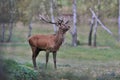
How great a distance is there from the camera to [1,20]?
4750mm

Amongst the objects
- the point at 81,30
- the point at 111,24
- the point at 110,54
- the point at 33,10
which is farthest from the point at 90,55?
the point at 111,24

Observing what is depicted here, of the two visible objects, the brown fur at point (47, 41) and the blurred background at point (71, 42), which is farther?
the brown fur at point (47, 41)

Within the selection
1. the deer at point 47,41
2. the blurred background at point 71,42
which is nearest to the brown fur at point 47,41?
the deer at point 47,41

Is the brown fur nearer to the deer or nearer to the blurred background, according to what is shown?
the deer

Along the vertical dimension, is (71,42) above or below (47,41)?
below

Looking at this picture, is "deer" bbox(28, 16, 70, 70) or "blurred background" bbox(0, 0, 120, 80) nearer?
"blurred background" bbox(0, 0, 120, 80)

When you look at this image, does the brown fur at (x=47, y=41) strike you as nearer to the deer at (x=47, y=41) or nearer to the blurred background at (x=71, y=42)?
the deer at (x=47, y=41)

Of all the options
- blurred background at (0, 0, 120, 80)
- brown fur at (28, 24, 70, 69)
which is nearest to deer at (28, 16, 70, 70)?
brown fur at (28, 24, 70, 69)

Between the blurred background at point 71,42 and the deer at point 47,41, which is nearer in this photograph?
the blurred background at point 71,42

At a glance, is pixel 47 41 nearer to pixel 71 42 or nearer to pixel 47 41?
pixel 47 41

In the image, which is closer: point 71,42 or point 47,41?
point 47,41

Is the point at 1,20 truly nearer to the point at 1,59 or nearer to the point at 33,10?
the point at 1,59

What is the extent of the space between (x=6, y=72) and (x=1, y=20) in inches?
23.1

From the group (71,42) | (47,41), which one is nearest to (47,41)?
(47,41)
